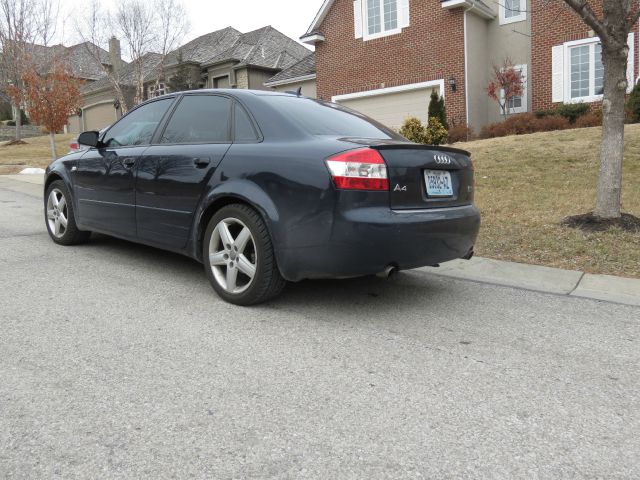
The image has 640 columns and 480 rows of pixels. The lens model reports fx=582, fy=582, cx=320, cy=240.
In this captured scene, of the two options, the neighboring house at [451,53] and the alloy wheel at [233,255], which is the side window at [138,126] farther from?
the neighboring house at [451,53]

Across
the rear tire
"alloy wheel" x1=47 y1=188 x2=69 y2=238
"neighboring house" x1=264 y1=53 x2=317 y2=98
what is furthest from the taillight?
"neighboring house" x1=264 y1=53 x2=317 y2=98

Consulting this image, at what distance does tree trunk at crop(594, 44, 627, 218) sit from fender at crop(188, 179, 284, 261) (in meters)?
4.48

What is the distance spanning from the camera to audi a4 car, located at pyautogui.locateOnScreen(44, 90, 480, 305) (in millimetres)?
3688

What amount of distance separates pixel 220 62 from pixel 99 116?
11592 millimetres

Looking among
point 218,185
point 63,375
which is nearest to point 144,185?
point 218,185

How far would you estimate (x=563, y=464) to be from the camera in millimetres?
2219

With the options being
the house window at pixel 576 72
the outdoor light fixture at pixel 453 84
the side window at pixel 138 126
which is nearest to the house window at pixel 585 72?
the house window at pixel 576 72

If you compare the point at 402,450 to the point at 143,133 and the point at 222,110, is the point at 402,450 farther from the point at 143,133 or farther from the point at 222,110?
the point at 143,133

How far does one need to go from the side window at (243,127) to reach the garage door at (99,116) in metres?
35.0

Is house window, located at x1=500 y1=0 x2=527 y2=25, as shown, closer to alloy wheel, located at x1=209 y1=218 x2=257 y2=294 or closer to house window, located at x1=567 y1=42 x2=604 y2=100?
house window, located at x1=567 y1=42 x2=604 y2=100

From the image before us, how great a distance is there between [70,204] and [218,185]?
8.45ft

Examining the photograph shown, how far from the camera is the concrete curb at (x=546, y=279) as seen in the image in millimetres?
4648

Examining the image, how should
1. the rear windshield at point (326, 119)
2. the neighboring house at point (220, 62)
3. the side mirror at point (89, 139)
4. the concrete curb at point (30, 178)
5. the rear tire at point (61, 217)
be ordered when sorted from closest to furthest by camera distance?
1. the rear windshield at point (326, 119)
2. the side mirror at point (89, 139)
3. the rear tire at point (61, 217)
4. the concrete curb at point (30, 178)
5. the neighboring house at point (220, 62)

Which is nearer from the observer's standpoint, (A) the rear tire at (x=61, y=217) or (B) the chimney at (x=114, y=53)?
(A) the rear tire at (x=61, y=217)
